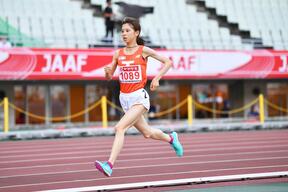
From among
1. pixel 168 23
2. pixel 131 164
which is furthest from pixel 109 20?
pixel 131 164

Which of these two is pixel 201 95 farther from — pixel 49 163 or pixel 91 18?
pixel 49 163

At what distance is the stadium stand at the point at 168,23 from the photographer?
23.8 meters

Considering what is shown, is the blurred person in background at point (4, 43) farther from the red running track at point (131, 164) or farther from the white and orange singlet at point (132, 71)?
the white and orange singlet at point (132, 71)

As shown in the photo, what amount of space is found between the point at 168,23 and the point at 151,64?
18.0 ft

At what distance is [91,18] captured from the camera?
83.3 ft

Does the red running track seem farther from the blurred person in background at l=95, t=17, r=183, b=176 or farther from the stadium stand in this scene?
the stadium stand

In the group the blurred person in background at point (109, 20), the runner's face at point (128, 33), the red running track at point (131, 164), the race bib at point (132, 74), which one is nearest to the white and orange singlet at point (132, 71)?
the race bib at point (132, 74)

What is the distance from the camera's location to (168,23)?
2738 cm

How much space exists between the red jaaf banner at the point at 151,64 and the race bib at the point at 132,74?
1394cm

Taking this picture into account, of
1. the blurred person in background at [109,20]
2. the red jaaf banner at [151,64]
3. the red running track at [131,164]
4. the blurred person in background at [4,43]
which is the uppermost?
the blurred person in background at [109,20]

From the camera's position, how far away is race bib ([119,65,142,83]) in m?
6.90

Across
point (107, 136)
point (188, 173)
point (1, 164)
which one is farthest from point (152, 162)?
point (107, 136)

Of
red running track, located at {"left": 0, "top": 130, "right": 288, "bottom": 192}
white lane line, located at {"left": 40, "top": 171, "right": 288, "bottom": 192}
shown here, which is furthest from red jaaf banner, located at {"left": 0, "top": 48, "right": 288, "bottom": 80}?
white lane line, located at {"left": 40, "top": 171, "right": 288, "bottom": 192}

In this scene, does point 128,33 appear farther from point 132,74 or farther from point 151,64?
point 151,64
